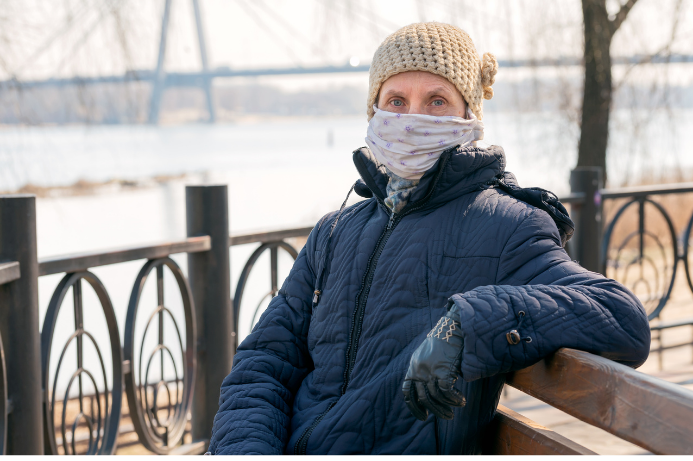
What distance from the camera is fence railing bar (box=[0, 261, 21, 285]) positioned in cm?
193

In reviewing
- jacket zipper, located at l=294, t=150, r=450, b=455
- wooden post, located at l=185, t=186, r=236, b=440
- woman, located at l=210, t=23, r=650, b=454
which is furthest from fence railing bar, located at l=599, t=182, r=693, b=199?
jacket zipper, located at l=294, t=150, r=450, b=455

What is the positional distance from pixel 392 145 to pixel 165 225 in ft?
34.3

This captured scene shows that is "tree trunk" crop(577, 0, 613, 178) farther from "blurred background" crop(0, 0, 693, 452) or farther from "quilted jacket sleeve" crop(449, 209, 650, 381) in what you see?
"quilted jacket sleeve" crop(449, 209, 650, 381)

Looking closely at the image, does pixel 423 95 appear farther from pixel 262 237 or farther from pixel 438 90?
pixel 262 237

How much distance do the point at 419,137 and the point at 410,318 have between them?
435mm

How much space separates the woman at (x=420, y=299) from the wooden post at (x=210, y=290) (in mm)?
1074

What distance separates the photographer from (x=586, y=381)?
1.05m

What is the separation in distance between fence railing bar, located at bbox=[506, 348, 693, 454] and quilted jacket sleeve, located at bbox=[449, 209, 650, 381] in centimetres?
4

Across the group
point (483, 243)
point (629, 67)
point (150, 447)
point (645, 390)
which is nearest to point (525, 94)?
point (629, 67)

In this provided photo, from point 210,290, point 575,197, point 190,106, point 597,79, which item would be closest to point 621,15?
point 597,79

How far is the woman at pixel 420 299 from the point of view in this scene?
1108mm

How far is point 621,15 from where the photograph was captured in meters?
5.51

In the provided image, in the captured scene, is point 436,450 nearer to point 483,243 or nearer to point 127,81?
point 483,243

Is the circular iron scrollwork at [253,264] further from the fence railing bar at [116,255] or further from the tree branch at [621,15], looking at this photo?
the tree branch at [621,15]
